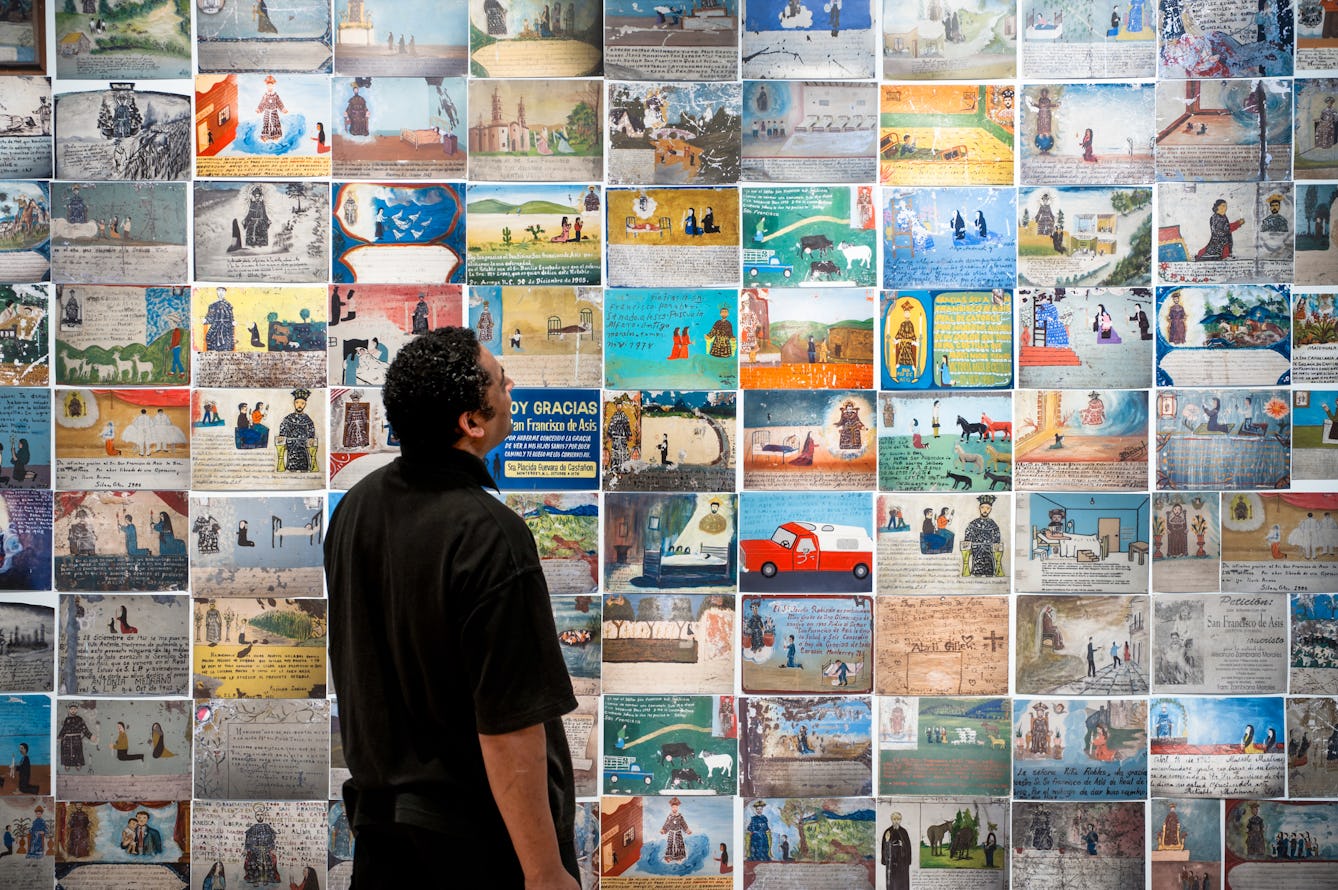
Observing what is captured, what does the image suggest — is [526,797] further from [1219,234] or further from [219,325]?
[1219,234]

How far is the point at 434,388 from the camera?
1553 mm

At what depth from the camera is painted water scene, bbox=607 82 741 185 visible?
2404mm

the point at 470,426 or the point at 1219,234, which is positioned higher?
the point at 1219,234

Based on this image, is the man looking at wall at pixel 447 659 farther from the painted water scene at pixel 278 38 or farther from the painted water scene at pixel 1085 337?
the painted water scene at pixel 1085 337

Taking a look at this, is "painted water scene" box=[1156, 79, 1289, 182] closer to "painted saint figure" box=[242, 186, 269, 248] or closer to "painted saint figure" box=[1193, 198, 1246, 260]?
"painted saint figure" box=[1193, 198, 1246, 260]

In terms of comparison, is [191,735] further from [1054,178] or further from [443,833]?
[1054,178]

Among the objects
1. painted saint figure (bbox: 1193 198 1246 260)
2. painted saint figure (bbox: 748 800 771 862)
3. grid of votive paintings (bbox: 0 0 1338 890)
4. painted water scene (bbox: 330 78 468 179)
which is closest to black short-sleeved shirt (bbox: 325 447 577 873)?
grid of votive paintings (bbox: 0 0 1338 890)

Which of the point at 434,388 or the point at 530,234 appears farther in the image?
the point at 530,234

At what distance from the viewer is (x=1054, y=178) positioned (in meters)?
2.43

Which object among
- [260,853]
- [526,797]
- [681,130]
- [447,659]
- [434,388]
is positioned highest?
[681,130]

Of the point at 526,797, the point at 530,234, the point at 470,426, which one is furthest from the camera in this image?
the point at 530,234

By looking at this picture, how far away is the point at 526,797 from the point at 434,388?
24.2 inches

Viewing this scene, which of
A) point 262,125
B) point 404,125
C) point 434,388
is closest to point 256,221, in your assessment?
point 262,125

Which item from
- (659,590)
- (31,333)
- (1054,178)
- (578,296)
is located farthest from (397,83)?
(1054,178)
